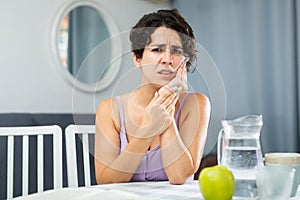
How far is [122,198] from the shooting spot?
81cm

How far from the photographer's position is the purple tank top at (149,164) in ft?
3.92

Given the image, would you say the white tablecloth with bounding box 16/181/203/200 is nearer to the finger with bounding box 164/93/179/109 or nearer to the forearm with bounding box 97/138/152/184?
the forearm with bounding box 97/138/152/184

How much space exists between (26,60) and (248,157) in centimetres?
174

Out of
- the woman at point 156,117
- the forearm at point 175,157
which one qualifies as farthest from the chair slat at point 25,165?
the forearm at point 175,157

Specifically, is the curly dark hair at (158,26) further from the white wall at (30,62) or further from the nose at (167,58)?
the white wall at (30,62)

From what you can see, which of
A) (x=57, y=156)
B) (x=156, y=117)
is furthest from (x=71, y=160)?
(x=156, y=117)

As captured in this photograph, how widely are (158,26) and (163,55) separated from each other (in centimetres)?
11

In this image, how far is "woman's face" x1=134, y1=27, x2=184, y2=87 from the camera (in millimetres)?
1061

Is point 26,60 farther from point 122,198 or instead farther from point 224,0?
point 122,198

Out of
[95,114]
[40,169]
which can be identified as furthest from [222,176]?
[40,169]

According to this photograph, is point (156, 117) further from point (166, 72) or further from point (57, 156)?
point (57, 156)

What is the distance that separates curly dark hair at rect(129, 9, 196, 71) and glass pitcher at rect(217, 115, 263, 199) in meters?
0.28

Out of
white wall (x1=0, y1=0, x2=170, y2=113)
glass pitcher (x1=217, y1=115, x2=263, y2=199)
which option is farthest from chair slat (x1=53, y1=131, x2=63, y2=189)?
white wall (x1=0, y1=0, x2=170, y2=113)

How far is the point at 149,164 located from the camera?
3.95 ft
